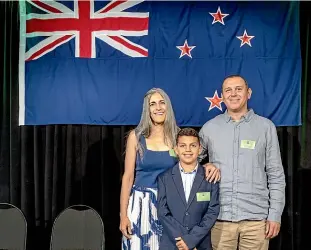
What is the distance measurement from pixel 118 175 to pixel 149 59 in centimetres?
120

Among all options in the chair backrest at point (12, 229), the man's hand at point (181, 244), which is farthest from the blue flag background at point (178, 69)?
the man's hand at point (181, 244)

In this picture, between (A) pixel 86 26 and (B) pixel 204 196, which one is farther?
(A) pixel 86 26

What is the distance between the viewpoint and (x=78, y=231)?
3730 millimetres

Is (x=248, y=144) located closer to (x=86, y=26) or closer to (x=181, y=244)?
(x=181, y=244)

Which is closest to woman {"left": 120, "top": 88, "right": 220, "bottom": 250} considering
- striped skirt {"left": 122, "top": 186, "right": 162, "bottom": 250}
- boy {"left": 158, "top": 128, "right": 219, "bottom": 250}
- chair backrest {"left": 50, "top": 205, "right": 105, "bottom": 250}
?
striped skirt {"left": 122, "top": 186, "right": 162, "bottom": 250}

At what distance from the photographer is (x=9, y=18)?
435 centimetres

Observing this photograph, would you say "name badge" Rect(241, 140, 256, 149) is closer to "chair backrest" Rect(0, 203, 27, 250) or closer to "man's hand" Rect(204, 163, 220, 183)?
"man's hand" Rect(204, 163, 220, 183)

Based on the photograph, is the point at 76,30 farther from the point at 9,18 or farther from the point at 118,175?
the point at 118,175

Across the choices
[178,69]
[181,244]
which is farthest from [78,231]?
[178,69]

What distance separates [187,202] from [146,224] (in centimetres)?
41

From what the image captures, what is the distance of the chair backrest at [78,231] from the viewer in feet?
12.1

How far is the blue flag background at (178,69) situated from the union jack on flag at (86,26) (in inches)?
1.9

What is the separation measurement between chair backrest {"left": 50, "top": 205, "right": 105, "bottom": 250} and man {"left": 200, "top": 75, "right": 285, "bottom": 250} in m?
1.09

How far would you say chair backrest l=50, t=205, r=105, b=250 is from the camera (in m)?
3.69
